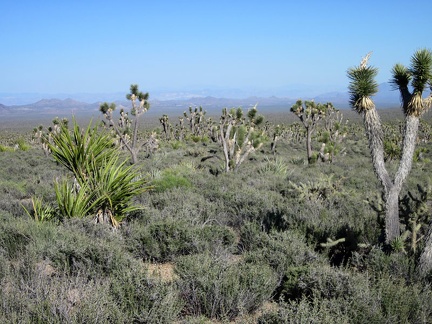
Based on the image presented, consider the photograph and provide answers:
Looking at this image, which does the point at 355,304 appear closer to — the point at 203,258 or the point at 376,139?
the point at 203,258

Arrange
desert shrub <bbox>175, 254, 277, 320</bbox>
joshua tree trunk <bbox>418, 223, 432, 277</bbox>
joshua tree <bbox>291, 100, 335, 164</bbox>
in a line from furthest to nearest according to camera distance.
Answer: joshua tree <bbox>291, 100, 335, 164</bbox>
joshua tree trunk <bbox>418, 223, 432, 277</bbox>
desert shrub <bbox>175, 254, 277, 320</bbox>

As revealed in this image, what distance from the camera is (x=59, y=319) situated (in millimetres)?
3652

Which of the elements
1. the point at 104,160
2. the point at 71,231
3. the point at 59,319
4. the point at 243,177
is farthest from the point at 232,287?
the point at 243,177

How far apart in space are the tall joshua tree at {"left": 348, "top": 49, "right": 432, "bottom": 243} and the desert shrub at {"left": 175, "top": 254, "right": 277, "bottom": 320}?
2.09 meters

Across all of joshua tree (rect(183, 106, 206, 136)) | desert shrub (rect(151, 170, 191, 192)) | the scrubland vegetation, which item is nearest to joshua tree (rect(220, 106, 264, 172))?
desert shrub (rect(151, 170, 191, 192))

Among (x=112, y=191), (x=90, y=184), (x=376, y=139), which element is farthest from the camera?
(x=90, y=184)

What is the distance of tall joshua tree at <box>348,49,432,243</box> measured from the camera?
5.26 meters

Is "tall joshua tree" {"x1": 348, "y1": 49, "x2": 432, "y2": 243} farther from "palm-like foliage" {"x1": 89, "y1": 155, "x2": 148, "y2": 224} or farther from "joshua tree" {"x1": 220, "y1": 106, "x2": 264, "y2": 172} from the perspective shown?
"joshua tree" {"x1": 220, "y1": 106, "x2": 264, "y2": 172}

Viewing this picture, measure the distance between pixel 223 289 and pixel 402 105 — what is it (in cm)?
348

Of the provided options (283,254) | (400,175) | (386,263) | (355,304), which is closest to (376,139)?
(400,175)

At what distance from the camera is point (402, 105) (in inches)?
218

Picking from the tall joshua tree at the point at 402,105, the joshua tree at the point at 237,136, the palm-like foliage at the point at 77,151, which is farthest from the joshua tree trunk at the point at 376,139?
the joshua tree at the point at 237,136

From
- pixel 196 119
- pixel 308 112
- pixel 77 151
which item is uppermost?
pixel 308 112

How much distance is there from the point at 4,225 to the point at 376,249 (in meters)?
5.56
